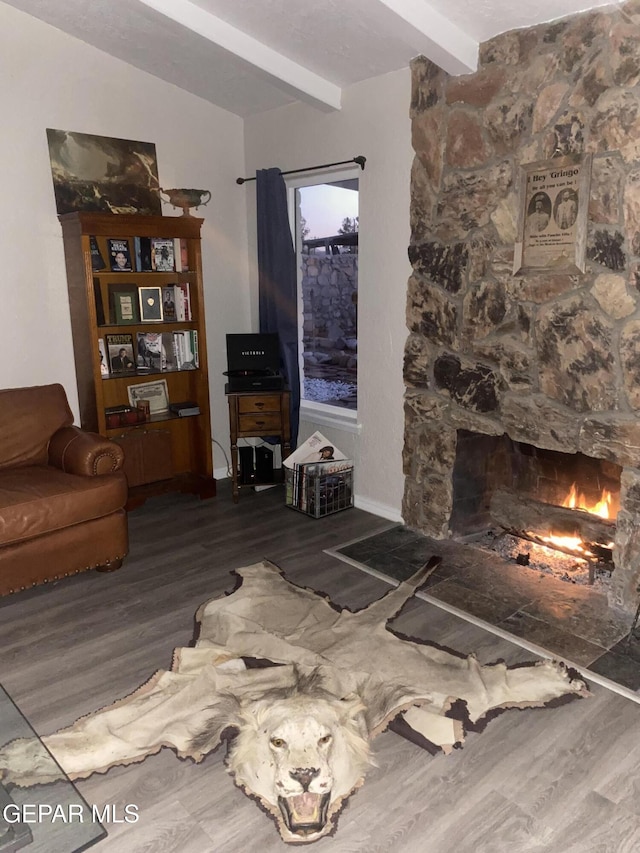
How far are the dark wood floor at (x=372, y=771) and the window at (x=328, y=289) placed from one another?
149 cm

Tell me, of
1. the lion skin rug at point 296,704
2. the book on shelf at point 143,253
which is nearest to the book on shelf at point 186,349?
the book on shelf at point 143,253

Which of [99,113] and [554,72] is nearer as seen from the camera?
[554,72]

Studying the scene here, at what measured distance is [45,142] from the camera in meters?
3.53

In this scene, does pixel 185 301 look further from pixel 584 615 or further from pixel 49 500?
pixel 584 615

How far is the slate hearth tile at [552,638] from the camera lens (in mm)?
2436

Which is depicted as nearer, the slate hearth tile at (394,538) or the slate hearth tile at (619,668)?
the slate hearth tile at (619,668)

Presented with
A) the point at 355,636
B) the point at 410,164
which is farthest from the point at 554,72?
the point at 355,636

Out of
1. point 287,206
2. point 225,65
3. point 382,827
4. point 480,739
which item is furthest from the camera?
point 287,206

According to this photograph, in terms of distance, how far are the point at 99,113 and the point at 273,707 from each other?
3.30 m

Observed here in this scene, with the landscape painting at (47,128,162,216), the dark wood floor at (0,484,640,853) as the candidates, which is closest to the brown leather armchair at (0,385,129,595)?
the dark wood floor at (0,484,640,853)

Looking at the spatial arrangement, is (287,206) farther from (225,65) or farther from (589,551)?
(589,551)

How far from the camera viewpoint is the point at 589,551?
10.3ft

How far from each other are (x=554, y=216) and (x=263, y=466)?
2321 millimetres

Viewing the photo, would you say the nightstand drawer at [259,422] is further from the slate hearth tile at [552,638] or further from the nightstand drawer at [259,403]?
the slate hearth tile at [552,638]
